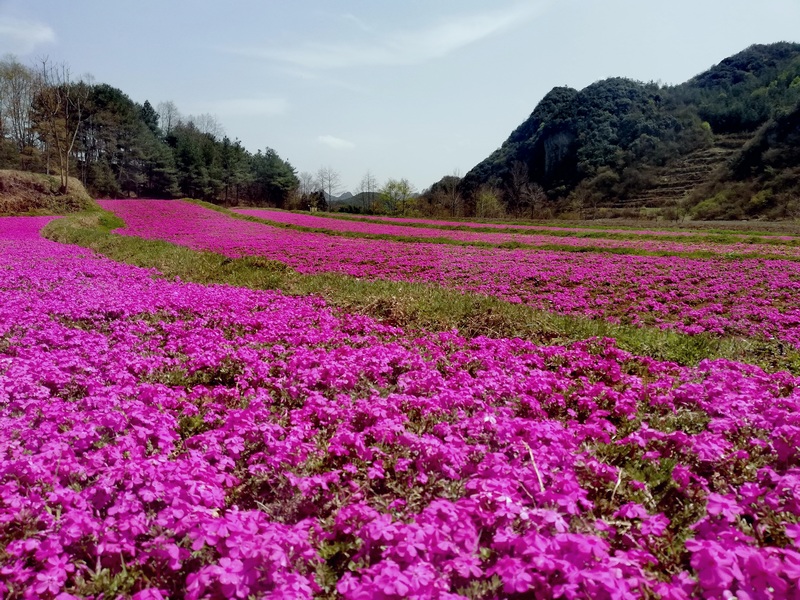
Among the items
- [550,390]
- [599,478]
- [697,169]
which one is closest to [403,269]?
[550,390]

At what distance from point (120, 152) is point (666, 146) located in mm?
102357

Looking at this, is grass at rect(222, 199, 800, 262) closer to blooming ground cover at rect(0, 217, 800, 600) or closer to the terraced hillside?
blooming ground cover at rect(0, 217, 800, 600)

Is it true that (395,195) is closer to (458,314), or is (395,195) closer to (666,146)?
(666,146)

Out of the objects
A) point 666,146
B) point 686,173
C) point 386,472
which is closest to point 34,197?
point 386,472

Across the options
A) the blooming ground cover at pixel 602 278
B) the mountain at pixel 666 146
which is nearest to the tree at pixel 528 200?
the mountain at pixel 666 146

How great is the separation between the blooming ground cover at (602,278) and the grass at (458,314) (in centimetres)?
137

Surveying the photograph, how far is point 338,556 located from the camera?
11.1 ft

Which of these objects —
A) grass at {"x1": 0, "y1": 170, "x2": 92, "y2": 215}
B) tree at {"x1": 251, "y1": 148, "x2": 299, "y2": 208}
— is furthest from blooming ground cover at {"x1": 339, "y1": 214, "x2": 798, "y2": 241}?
tree at {"x1": 251, "y1": 148, "x2": 299, "y2": 208}

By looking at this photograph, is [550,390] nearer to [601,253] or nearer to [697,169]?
[601,253]

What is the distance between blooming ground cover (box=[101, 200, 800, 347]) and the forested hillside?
184 feet

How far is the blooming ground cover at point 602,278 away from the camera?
1098 centimetres

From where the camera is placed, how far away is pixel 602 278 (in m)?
15.9

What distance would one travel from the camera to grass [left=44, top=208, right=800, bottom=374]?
8.08 m

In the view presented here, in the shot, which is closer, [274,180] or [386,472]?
[386,472]
